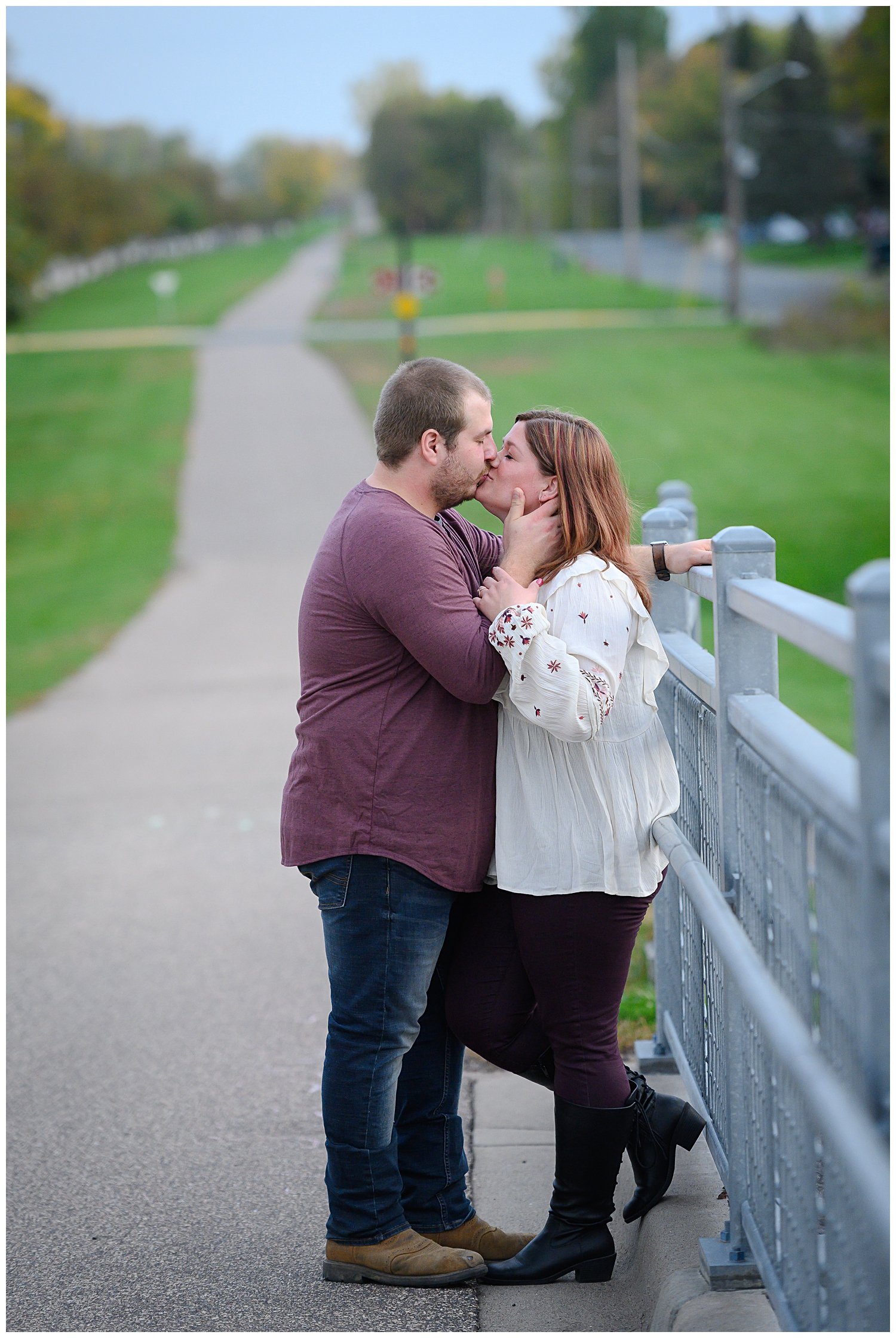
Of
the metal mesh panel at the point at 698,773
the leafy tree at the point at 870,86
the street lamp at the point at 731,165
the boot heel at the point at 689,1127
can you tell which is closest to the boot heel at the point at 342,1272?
the boot heel at the point at 689,1127

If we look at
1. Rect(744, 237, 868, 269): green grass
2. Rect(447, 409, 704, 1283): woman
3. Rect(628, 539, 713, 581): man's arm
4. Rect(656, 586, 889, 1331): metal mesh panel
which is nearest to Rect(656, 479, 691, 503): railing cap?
Rect(628, 539, 713, 581): man's arm

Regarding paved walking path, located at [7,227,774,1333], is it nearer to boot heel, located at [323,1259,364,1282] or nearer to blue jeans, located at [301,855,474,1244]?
boot heel, located at [323,1259,364,1282]

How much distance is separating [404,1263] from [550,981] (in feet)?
2.45

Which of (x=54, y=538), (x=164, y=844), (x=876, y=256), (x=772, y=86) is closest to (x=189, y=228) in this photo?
(x=772, y=86)

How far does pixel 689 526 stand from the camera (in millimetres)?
3762

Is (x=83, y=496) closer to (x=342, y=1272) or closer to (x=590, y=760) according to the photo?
(x=342, y=1272)

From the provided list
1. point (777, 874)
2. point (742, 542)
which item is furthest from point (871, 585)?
point (742, 542)

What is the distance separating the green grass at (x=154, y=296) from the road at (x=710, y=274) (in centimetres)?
1801

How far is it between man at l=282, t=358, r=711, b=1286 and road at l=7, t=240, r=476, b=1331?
1.63ft

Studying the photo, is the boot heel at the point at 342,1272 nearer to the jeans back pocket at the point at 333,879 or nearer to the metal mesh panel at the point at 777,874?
the jeans back pocket at the point at 333,879

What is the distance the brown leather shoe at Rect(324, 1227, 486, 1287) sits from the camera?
3107 mm

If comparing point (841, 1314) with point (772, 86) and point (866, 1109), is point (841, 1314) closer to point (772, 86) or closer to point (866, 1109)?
point (866, 1109)

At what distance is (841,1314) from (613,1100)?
0.99 meters

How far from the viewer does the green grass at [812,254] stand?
6519 centimetres
